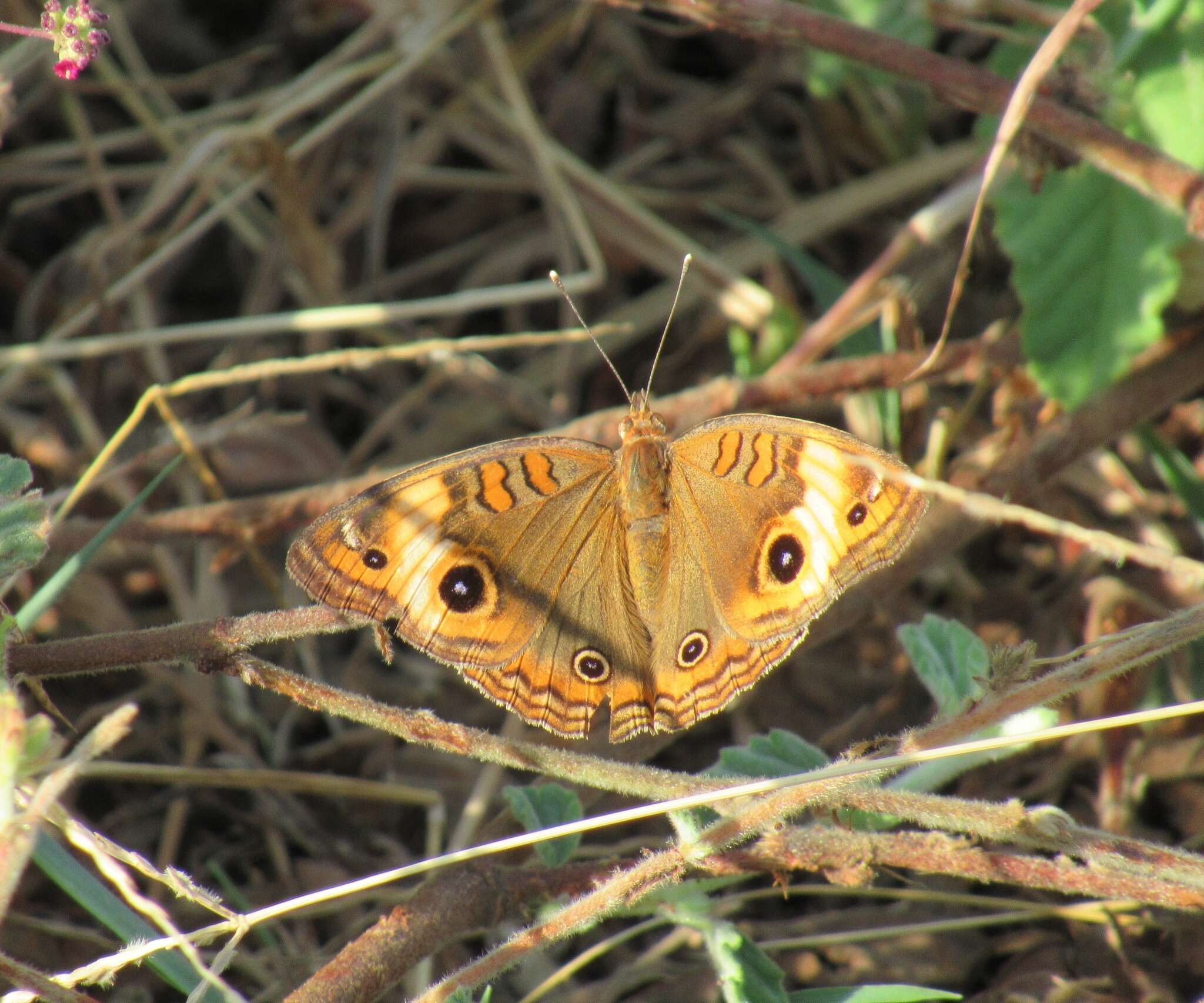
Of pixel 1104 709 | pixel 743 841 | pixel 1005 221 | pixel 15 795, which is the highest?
A: pixel 1005 221

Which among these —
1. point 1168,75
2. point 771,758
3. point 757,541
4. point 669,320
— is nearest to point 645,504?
point 757,541

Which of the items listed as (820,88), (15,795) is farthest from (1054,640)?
(15,795)

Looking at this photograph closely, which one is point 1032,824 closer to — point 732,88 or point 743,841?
point 743,841

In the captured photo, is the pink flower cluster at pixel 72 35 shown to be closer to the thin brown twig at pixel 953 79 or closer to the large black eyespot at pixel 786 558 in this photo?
the thin brown twig at pixel 953 79

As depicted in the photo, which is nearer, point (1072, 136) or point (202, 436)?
point (1072, 136)

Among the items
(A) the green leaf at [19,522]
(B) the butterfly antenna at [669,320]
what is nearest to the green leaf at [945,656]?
(B) the butterfly antenna at [669,320]

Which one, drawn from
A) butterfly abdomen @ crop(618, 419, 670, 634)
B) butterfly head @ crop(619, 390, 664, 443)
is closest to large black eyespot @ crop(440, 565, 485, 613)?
butterfly abdomen @ crop(618, 419, 670, 634)

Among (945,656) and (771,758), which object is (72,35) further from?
(945,656)
